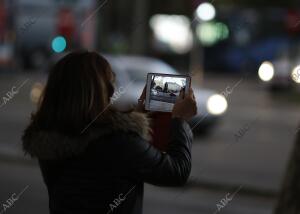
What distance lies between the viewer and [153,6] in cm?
3981

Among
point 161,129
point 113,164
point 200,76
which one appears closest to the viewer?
point 113,164

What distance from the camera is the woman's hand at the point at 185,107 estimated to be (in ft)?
8.16

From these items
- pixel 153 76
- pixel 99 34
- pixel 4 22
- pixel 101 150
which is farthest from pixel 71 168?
pixel 99 34

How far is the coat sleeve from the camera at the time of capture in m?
2.43

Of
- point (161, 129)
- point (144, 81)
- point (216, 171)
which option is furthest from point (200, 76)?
point (161, 129)

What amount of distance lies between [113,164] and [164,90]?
0.31 metres

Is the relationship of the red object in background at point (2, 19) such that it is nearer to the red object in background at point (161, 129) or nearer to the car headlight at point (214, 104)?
the car headlight at point (214, 104)

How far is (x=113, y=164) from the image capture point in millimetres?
2455

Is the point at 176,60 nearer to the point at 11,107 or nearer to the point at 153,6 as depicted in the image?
the point at 153,6

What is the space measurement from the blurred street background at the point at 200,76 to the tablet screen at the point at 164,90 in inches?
19.5

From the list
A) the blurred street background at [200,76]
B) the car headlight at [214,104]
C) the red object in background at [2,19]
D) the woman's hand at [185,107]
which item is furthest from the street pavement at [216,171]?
the red object in background at [2,19]

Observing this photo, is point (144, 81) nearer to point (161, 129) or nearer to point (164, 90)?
point (161, 129)

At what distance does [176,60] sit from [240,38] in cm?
616

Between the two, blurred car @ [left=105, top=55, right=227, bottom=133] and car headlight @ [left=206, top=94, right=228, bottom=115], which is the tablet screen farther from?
car headlight @ [left=206, top=94, right=228, bottom=115]
